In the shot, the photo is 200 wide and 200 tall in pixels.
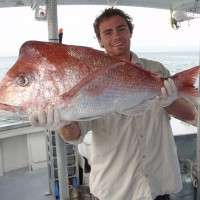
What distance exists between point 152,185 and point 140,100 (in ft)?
2.28

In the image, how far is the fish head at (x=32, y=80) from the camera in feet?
4.17

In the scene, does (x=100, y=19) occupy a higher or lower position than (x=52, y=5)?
lower

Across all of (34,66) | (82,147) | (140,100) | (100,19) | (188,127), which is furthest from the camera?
(188,127)

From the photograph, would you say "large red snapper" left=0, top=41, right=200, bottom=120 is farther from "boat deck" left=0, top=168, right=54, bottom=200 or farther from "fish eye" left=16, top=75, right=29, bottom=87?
"boat deck" left=0, top=168, right=54, bottom=200

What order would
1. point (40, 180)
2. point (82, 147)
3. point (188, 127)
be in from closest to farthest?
point (82, 147), point (188, 127), point (40, 180)

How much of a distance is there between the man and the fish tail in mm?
358

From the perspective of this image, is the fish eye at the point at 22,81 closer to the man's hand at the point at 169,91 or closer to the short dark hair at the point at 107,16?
the man's hand at the point at 169,91

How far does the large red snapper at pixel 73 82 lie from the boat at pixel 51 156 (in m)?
1.93

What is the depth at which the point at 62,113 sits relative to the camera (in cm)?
131

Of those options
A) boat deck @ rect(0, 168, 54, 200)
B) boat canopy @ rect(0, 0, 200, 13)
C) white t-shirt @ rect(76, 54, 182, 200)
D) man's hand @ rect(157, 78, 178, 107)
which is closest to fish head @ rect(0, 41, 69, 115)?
man's hand @ rect(157, 78, 178, 107)

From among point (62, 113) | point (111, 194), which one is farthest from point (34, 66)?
point (111, 194)

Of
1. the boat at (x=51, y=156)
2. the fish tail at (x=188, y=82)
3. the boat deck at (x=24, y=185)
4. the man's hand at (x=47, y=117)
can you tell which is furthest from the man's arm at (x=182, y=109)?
the boat deck at (x=24, y=185)

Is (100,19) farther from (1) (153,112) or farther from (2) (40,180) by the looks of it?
(2) (40,180)

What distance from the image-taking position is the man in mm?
1849
